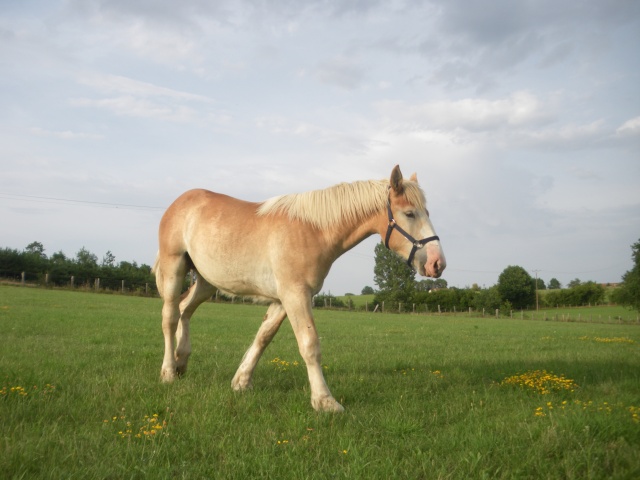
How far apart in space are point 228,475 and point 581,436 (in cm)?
274

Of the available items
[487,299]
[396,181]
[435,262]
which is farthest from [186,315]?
[487,299]

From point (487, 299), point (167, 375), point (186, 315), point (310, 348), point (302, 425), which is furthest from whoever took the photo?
point (487, 299)

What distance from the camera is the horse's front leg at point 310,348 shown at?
4883 mm

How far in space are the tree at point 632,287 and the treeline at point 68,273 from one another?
5886cm

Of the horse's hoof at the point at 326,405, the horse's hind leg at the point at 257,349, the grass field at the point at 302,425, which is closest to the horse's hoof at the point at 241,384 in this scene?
the horse's hind leg at the point at 257,349

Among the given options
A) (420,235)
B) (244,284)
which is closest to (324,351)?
(244,284)

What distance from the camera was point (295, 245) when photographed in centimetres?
546

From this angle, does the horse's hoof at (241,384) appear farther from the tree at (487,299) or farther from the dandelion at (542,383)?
the tree at (487,299)

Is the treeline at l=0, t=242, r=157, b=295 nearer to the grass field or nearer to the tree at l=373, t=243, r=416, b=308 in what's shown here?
the tree at l=373, t=243, r=416, b=308

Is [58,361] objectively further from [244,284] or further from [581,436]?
[581,436]

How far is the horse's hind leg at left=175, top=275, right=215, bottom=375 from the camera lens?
21.5ft

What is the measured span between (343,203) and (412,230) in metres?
0.91

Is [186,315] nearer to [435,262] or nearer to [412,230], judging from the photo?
[412,230]

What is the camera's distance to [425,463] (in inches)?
132
